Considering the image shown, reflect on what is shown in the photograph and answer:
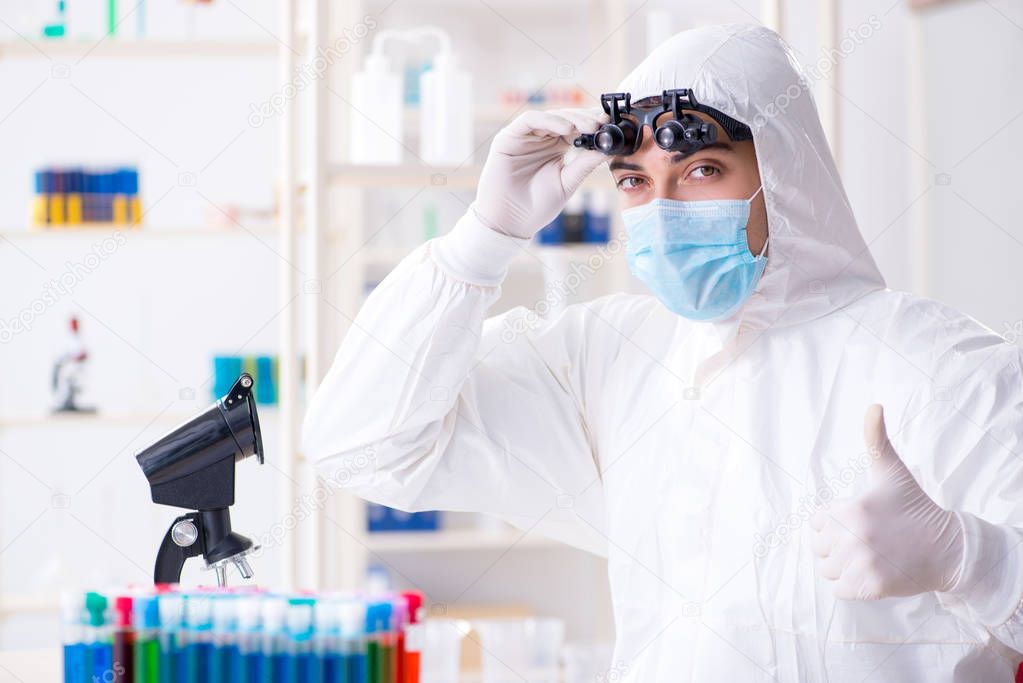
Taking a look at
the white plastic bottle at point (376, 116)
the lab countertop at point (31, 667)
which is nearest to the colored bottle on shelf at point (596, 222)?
the white plastic bottle at point (376, 116)

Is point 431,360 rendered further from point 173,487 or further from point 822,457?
point 822,457

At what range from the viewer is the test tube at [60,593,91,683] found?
33.7 inches

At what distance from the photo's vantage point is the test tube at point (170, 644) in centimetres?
84

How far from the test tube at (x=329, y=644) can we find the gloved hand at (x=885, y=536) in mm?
469

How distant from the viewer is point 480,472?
55.6 inches

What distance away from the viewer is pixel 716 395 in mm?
1338

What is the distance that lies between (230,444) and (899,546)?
2.20ft

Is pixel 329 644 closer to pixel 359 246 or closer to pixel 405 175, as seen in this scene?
pixel 405 175

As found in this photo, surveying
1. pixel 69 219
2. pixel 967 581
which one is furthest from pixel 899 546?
pixel 69 219

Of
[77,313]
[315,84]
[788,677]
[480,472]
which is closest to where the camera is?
[788,677]

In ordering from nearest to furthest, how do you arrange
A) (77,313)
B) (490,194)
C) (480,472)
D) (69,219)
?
1. (490,194)
2. (480,472)
3. (69,219)
4. (77,313)

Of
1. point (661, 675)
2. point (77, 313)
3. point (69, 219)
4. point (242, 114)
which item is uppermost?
point (242, 114)

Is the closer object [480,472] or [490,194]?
[490,194]

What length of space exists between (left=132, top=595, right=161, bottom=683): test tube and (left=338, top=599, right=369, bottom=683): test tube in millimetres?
153
